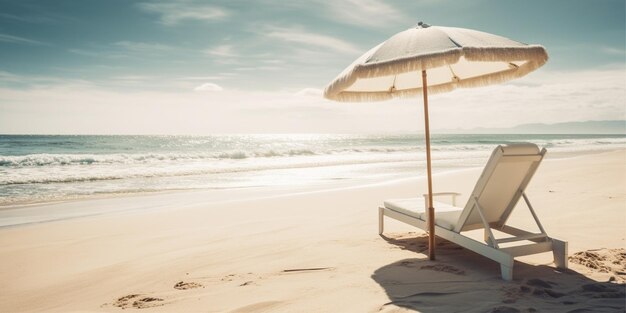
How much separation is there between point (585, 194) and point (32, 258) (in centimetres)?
993

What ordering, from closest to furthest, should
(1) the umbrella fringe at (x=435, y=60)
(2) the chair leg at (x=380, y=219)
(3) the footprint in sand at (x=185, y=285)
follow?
(1) the umbrella fringe at (x=435, y=60) → (3) the footprint in sand at (x=185, y=285) → (2) the chair leg at (x=380, y=219)

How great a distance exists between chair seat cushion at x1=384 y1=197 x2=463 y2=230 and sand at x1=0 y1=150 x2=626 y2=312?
0.43m

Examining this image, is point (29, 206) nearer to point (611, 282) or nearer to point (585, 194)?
point (611, 282)

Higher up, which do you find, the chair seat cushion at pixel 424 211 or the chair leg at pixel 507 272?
the chair seat cushion at pixel 424 211

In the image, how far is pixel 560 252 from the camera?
388 centimetres

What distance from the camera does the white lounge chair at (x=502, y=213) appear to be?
3.70 meters

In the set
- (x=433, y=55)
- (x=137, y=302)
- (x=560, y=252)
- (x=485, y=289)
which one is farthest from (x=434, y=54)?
(x=137, y=302)

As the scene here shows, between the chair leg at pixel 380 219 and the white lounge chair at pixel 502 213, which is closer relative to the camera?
the white lounge chair at pixel 502 213

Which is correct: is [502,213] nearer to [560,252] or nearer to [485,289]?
[560,252]

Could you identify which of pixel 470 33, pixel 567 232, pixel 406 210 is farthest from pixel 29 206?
pixel 567 232

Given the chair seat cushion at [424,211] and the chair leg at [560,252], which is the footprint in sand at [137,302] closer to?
the chair seat cushion at [424,211]

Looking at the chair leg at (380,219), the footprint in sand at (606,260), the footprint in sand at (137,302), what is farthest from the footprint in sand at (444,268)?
the footprint in sand at (137,302)

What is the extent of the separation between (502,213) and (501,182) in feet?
1.88

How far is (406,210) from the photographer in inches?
198
